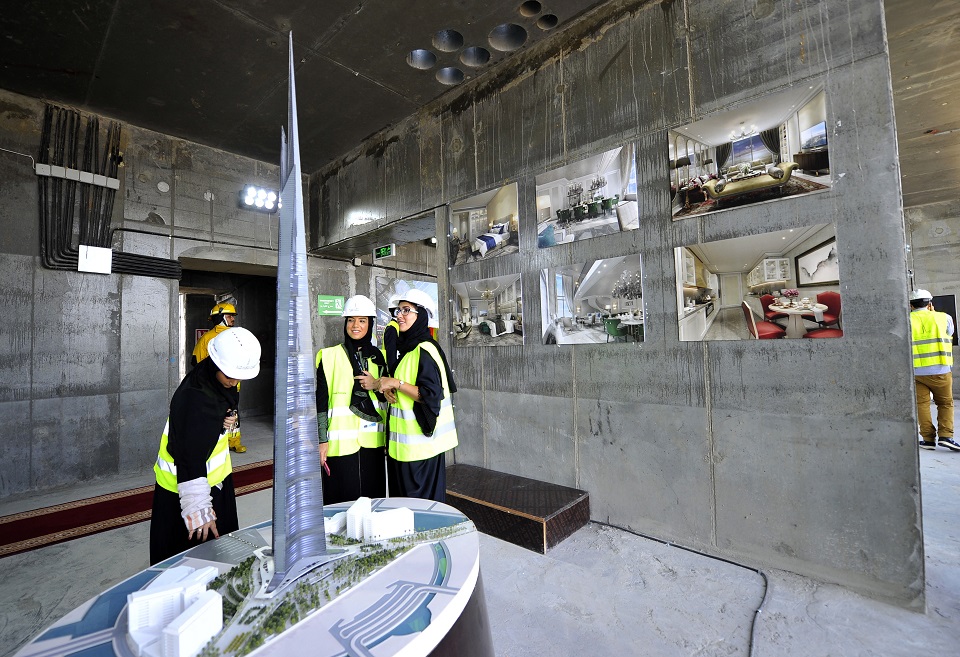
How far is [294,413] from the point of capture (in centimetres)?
128

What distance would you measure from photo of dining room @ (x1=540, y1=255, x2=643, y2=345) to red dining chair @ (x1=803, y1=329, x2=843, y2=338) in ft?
3.32

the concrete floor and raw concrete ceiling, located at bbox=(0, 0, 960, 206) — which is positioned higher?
raw concrete ceiling, located at bbox=(0, 0, 960, 206)

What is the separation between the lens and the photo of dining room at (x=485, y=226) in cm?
403

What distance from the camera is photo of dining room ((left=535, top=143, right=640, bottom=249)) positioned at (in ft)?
10.7

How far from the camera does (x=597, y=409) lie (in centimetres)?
339

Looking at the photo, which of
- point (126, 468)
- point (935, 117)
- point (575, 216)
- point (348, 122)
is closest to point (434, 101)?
point (348, 122)

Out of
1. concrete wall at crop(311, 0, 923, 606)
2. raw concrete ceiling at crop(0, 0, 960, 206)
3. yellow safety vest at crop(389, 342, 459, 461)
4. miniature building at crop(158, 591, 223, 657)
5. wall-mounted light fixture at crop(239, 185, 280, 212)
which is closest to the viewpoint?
miniature building at crop(158, 591, 223, 657)

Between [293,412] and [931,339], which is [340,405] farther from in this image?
→ [931,339]

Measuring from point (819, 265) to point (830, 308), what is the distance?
263 millimetres

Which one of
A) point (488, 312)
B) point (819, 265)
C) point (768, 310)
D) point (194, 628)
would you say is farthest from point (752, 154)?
point (194, 628)

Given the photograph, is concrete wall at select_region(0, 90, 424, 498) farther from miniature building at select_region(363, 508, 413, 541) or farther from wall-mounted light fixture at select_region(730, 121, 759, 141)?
wall-mounted light fixture at select_region(730, 121, 759, 141)

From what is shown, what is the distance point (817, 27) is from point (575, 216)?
71.7 inches

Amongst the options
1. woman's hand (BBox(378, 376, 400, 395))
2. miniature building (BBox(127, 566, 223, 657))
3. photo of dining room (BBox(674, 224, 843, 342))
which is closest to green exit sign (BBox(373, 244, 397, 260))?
woman's hand (BBox(378, 376, 400, 395))

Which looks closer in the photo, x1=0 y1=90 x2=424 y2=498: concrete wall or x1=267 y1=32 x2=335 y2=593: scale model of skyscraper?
x1=267 y1=32 x2=335 y2=593: scale model of skyscraper
